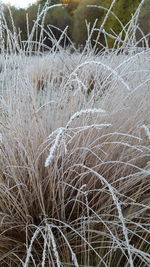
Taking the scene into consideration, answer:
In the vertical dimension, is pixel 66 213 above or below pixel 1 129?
below

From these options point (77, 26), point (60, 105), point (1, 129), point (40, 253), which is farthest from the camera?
point (77, 26)

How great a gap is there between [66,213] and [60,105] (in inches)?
14.5

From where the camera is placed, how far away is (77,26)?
991 cm

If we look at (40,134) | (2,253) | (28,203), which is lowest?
(2,253)

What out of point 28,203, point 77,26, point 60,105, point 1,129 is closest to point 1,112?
point 1,129

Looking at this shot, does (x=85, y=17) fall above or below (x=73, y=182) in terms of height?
above

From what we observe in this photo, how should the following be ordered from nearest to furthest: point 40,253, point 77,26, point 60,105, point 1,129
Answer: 1. point 40,253
2. point 1,129
3. point 60,105
4. point 77,26

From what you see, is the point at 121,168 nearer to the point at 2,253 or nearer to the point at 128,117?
the point at 128,117

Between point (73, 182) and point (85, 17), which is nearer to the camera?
point (73, 182)

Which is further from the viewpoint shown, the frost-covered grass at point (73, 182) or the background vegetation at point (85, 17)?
the background vegetation at point (85, 17)

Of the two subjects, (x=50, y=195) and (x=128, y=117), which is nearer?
(x=50, y=195)

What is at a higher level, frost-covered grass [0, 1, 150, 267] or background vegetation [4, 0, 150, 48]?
background vegetation [4, 0, 150, 48]

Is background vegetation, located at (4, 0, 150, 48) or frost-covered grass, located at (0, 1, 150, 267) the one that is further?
background vegetation, located at (4, 0, 150, 48)

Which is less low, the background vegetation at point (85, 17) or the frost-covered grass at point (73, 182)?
the background vegetation at point (85, 17)
